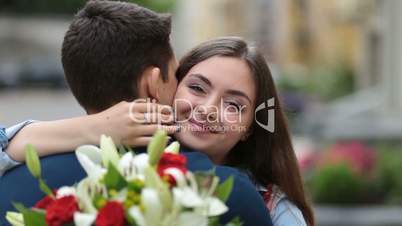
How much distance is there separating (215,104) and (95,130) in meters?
0.39

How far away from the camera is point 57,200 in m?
2.56

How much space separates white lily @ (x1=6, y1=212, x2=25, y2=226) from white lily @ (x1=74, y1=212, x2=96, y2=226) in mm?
217

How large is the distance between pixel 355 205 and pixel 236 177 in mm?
8293

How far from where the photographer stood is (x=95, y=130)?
293 centimetres

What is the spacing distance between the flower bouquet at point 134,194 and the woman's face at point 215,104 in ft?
1.51

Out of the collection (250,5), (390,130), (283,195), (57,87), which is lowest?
(250,5)

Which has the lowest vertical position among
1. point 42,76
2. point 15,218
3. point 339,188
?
point 42,76

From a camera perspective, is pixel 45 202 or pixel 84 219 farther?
pixel 45 202

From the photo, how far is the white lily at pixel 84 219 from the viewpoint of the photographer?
2471mm

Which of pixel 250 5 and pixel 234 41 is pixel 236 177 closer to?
pixel 234 41

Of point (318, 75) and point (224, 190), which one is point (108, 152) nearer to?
point (224, 190)

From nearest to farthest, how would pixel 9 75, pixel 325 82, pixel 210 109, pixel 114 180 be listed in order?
pixel 114 180, pixel 210 109, pixel 9 75, pixel 325 82

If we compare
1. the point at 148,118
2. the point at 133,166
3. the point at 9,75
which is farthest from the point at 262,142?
the point at 9,75

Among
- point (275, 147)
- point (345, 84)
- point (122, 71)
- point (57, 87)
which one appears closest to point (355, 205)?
point (275, 147)
